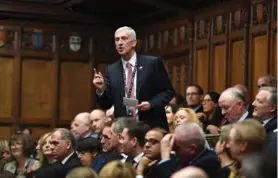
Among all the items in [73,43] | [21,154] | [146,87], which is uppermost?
[73,43]

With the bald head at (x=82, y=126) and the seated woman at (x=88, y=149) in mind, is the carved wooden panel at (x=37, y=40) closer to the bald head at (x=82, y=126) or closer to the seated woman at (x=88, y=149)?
the bald head at (x=82, y=126)

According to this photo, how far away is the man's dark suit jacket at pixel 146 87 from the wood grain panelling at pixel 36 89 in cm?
572

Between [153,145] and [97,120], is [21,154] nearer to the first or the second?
[97,120]

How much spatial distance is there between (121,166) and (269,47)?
4.30 m

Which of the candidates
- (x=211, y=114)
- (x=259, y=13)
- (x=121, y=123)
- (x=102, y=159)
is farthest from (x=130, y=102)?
(x=259, y=13)

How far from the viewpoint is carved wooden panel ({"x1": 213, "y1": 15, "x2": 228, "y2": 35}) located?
30.2ft

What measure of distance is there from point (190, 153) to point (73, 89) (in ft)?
23.7

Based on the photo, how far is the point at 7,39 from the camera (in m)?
11.1

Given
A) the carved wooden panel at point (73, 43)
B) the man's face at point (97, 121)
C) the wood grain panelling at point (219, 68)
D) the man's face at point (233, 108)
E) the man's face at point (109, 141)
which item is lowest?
the man's face at point (109, 141)

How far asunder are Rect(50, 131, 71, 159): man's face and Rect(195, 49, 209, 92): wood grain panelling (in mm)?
3731

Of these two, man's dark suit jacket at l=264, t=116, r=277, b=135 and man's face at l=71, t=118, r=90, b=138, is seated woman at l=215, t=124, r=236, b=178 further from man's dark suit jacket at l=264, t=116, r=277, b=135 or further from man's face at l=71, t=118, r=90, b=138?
man's face at l=71, t=118, r=90, b=138

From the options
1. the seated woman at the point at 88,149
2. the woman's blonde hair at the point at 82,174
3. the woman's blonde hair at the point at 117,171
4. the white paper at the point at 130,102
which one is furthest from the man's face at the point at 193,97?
the woman's blonde hair at the point at 82,174

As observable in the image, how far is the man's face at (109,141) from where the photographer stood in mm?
5816

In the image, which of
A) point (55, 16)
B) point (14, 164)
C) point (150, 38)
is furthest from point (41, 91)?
point (14, 164)
